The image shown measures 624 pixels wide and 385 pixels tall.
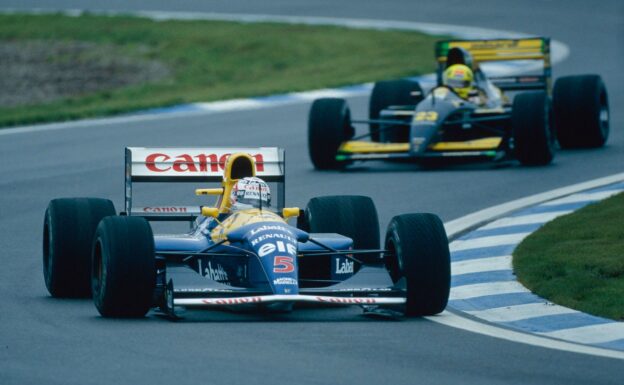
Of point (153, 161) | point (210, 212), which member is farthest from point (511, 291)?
point (153, 161)

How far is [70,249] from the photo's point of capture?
38.5ft

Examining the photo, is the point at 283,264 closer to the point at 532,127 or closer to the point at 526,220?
the point at 526,220

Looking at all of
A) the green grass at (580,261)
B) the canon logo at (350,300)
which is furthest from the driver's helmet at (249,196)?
the green grass at (580,261)

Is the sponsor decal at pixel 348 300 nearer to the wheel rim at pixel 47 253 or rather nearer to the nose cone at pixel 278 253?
the nose cone at pixel 278 253

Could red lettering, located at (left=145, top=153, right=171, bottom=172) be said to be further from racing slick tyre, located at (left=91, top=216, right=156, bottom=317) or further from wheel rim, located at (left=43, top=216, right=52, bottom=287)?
racing slick tyre, located at (left=91, top=216, right=156, bottom=317)

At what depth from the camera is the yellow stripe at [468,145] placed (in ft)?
63.3

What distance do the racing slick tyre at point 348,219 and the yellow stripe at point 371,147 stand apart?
23.2ft

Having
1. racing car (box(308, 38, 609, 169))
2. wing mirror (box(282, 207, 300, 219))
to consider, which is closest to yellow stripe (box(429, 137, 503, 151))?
racing car (box(308, 38, 609, 169))

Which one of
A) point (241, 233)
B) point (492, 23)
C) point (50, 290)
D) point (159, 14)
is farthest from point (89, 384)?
point (159, 14)

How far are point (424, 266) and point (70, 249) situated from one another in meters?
2.71

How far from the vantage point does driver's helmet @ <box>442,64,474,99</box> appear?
2023 cm

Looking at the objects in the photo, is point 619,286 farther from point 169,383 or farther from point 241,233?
point 169,383

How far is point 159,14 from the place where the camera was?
42.0 meters

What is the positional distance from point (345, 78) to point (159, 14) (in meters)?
12.7
